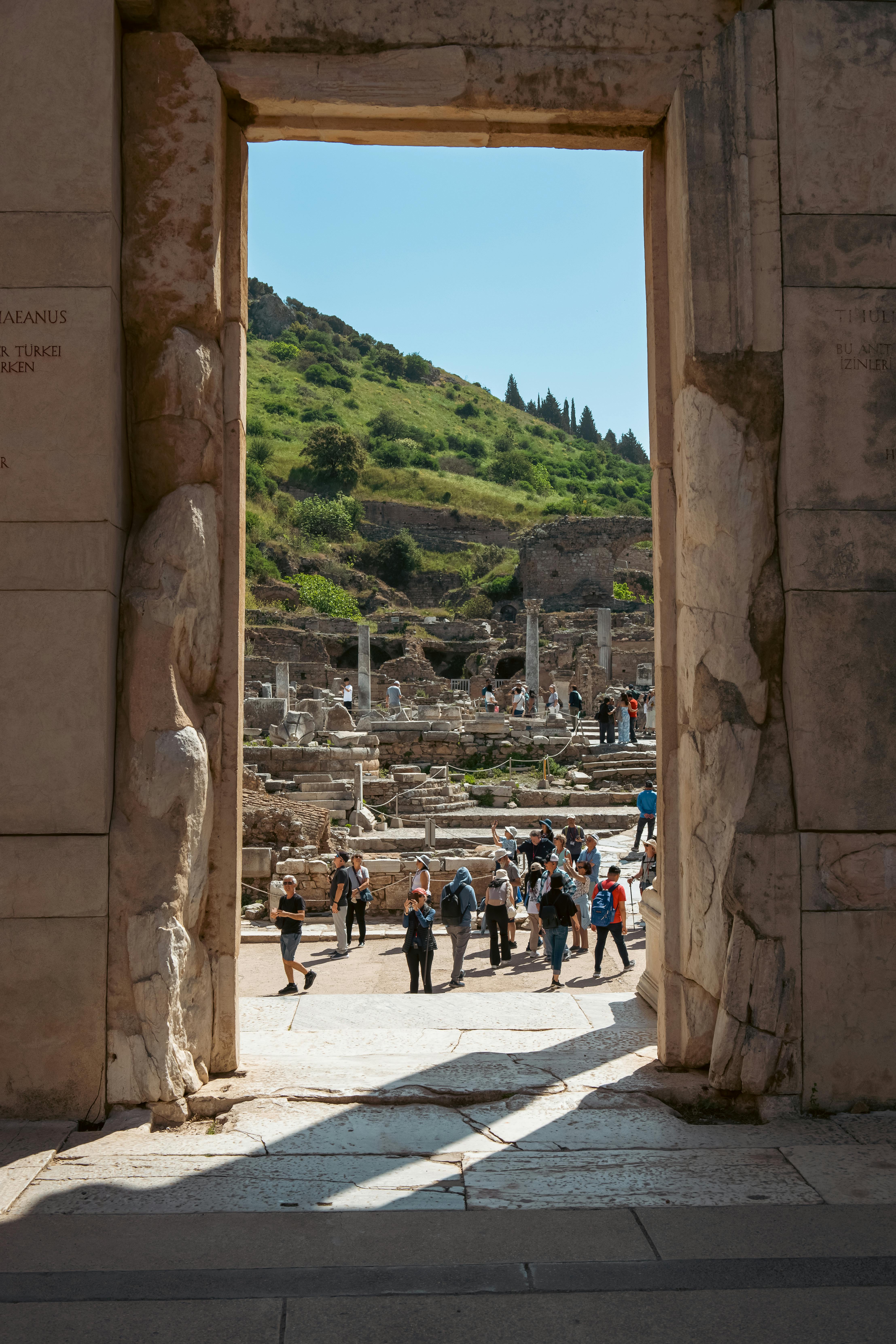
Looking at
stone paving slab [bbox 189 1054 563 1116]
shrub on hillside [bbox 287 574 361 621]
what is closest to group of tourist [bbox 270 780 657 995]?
stone paving slab [bbox 189 1054 563 1116]

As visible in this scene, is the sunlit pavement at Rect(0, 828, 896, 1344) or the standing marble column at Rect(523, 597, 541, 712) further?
the standing marble column at Rect(523, 597, 541, 712)

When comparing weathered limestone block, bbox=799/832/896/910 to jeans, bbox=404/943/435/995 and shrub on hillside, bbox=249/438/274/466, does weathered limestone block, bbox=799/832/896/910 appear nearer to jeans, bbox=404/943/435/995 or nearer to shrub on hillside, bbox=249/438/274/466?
jeans, bbox=404/943/435/995

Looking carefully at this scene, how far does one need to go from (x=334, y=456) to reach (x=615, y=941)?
2702 inches

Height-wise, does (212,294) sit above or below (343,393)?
below

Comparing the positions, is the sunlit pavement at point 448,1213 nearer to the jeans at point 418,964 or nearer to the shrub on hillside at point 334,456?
the jeans at point 418,964

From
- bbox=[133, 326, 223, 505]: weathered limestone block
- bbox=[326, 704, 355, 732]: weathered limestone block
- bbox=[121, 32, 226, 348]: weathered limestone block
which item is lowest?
bbox=[326, 704, 355, 732]: weathered limestone block

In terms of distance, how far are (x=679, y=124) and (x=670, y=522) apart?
1908 mm

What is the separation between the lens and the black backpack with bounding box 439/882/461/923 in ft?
32.5

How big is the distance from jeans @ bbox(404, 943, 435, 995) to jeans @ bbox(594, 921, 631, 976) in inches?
62.6

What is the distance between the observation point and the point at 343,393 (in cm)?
9644

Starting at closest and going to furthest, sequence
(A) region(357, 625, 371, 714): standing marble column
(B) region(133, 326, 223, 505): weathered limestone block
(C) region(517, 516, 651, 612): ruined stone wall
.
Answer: (B) region(133, 326, 223, 505): weathered limestone block < (A) region(357, 625, 371, 714): standing marble column < (C) region(517, 516, 651, 612): ruined stone wall

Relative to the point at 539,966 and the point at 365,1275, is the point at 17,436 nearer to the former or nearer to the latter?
the point at 365,1275

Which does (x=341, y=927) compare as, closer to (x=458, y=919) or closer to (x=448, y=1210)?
(x=458, y=919)

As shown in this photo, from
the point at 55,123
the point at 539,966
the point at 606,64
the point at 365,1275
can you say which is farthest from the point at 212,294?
the point at 539,966
